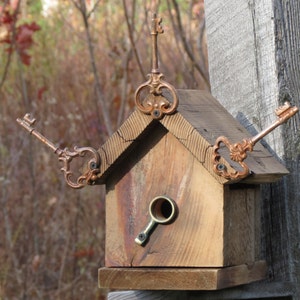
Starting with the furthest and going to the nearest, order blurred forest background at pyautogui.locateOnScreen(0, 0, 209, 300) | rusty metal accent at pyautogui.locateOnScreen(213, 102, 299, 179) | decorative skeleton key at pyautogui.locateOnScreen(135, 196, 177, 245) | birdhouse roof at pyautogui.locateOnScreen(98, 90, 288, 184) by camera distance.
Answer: blurred forest background at pyautogui.locateOnScreen(0, 0, 209, 300) → decorative skeleton key at pyautogui.locateOnScreen(135, 196, 177, 245) → birdhouse roof at pyautogui.locateOnScreen(98, 90, 288, 184) → rusty metal accent at pyautogui.locateOnScreen(213, 102, 299, 179)

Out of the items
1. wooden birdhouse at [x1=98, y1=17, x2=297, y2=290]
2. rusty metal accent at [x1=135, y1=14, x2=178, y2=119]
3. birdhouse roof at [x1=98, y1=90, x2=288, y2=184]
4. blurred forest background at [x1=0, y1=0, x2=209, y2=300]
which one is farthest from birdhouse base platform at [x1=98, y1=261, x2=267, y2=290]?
blurred forest background at [x1=0, y1=0, x2=209, y2=300]

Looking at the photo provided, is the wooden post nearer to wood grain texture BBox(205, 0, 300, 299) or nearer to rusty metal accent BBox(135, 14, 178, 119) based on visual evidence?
wood grain texture BBox(205, 0, 300, 299)

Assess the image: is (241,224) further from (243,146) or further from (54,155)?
(54,155)

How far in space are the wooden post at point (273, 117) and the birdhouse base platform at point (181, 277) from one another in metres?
0.07

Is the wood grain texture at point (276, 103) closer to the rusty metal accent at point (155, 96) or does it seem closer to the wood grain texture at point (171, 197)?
the wood grain texture at point (171, 197)

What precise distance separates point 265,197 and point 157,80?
53 centimetres

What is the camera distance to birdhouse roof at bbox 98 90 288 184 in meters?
2.54

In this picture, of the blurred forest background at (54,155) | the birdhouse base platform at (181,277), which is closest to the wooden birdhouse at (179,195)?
the birdhouse base platform at (181,277)

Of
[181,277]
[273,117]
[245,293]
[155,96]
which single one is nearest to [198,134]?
[155,96]

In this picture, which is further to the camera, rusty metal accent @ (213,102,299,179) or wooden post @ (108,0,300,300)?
wooden post @ (108,0,300,300)

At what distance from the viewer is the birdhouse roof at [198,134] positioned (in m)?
2.54

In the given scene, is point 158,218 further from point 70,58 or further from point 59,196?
point 70,58

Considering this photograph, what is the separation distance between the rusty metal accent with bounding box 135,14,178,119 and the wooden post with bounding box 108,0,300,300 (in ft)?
1.02

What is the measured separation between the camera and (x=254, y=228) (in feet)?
8.92
